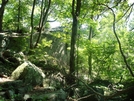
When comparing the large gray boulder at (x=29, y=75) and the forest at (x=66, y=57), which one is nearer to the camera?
the forest at (x=66, y=57)

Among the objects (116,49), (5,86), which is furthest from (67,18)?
(5,86)

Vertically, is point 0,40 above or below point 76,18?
below

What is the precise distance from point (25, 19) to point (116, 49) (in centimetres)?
892

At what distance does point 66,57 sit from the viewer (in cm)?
2042

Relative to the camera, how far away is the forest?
7.90 meters

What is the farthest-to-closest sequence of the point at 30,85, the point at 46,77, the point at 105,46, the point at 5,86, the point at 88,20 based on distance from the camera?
the point at 105,46, the point at 88,20, the point at 46,77, the point at 30,85, the point at 5,86

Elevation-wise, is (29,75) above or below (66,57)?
below

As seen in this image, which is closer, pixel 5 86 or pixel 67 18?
pixel 5 86

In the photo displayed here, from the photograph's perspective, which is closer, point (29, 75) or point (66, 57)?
point (29, 75)

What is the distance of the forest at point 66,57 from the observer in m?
7.90

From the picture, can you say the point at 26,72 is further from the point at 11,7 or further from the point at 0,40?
the point at 11,7

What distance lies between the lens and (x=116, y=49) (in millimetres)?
13609

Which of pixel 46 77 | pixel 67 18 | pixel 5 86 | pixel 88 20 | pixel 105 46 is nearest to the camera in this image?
pixel 5 86

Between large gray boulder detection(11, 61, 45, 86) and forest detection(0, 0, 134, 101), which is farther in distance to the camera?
large gray boulder detection(11, 61, 45, 86)
